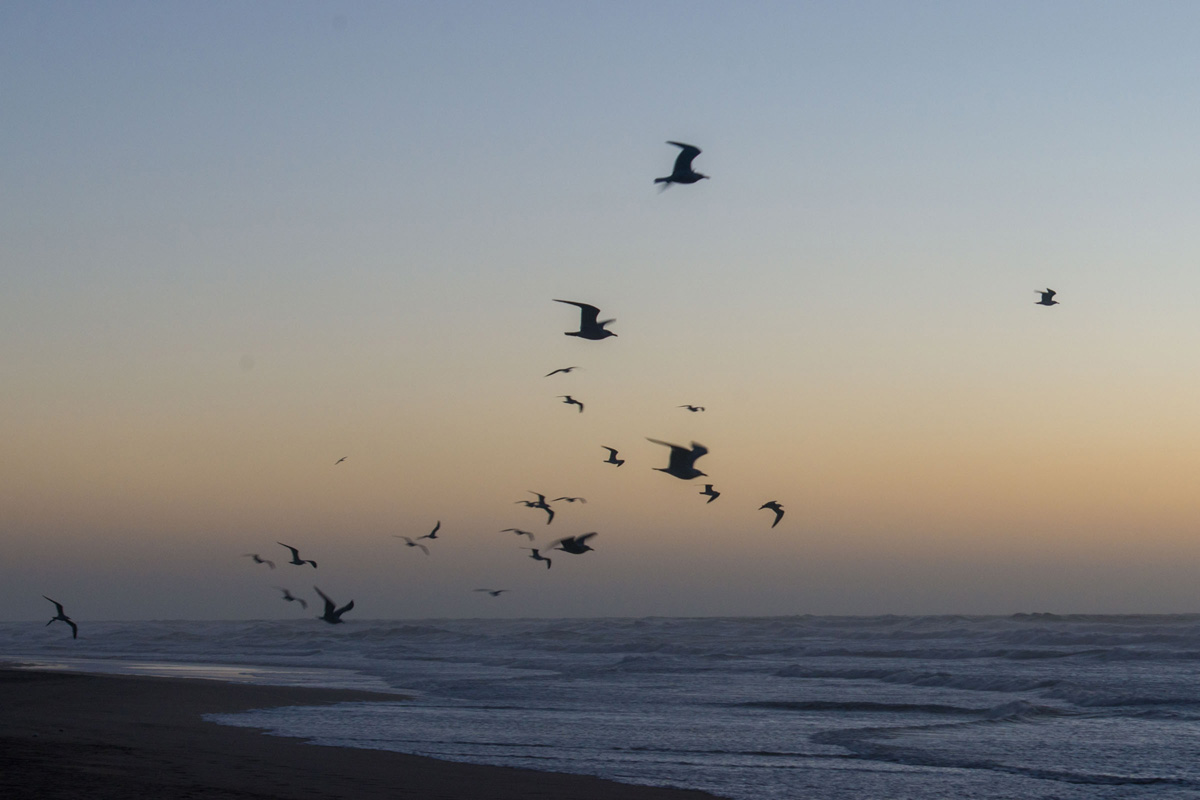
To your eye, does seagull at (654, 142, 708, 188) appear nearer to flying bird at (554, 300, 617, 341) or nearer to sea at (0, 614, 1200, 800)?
flying bird at (554, 300, 617, 341)

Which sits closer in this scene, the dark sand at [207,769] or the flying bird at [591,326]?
the dark sand at [207,769]

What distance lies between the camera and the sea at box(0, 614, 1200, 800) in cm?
1584

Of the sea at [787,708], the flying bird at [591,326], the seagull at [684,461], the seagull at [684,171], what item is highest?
the seagull at [684,171]

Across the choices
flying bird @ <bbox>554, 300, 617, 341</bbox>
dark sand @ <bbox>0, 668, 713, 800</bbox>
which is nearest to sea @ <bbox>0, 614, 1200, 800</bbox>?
dark sand @ <bbox>0, 668, 713, 800</bbox>

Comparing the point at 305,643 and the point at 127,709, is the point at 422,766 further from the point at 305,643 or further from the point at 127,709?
the point at 305,643

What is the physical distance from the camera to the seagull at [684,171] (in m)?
18.6

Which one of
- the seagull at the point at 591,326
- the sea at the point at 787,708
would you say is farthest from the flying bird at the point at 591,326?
the sea at the point at 787,708

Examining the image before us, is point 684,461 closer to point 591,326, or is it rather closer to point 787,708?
point 591,326

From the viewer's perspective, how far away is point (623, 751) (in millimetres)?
17797

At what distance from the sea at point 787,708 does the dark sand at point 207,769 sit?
87cm

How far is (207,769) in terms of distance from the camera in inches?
595

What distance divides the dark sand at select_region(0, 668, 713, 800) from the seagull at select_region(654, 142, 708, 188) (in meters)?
9.16

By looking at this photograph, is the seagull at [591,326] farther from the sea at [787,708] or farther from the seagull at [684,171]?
the sea at [787,708]

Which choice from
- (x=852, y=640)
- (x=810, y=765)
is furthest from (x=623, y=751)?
(x=852, y=640)
